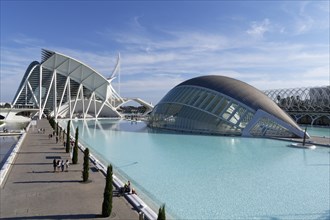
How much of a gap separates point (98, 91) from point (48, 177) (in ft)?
251

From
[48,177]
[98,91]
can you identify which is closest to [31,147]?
[48,177]

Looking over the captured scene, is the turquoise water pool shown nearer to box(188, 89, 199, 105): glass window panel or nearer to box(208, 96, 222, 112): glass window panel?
box(208, 96, 222, 112): glass window panel

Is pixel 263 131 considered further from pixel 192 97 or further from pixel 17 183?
pixel 17 183

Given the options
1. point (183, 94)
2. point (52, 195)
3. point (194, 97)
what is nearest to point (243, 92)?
point (194, 97)

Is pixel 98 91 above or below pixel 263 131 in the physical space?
above

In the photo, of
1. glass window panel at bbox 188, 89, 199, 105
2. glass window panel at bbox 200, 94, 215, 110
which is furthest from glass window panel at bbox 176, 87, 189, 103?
glass window panel at bbox 200, 94, 215, 110

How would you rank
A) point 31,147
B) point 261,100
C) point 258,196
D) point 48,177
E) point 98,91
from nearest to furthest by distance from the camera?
point 258,196 < point 48,177 < point 31,147 < point 261,100 < point 98,91

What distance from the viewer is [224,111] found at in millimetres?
43000

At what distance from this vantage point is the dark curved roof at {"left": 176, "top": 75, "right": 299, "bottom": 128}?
4094 centimetres

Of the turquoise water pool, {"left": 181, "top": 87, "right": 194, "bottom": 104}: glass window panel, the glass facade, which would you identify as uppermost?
{"left": 181, "top": 87, "right": 194, "bottom": 104}: glass window panel

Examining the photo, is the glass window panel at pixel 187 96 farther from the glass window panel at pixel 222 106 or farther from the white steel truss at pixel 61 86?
the white steel truss at pixel 61 86

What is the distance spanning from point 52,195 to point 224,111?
107 ft

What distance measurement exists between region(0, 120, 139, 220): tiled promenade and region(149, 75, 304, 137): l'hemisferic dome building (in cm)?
2629

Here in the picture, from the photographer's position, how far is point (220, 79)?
47.9m
